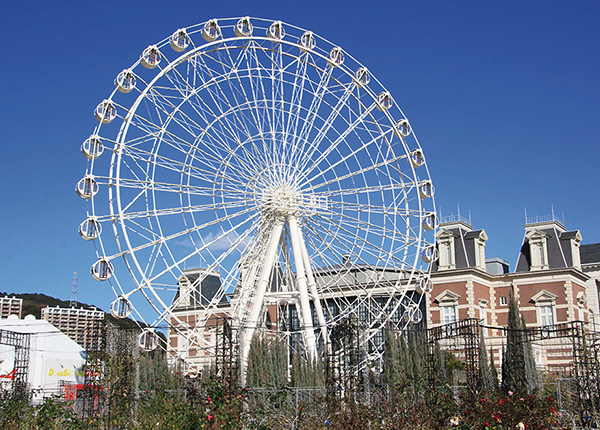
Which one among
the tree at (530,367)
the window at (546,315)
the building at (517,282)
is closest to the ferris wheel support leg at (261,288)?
the tree at (530,367)

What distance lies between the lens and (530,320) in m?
48.8

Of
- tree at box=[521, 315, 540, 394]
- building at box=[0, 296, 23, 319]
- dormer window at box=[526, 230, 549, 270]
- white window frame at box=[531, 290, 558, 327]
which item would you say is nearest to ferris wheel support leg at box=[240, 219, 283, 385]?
tree at box=[521, 315, 540, 394]

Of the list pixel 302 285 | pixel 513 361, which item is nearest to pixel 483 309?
pixel 513 361

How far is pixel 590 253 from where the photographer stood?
187 ft

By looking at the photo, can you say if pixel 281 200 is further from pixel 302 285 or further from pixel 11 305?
pixel 11 305

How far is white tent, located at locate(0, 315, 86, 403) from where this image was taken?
151 ft

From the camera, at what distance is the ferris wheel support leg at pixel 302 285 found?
101ft

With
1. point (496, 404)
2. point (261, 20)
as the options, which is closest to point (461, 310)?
point (261, 20)

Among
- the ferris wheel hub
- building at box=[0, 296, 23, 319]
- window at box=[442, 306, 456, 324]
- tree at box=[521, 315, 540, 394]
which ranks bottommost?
tree at box=[521, 315, 540, 394]

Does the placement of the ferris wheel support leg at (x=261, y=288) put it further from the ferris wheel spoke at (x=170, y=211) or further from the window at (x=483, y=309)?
the window at (x=483, y=309)

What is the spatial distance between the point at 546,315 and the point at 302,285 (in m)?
24.5

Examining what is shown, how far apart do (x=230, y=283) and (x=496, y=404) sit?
1699 centimetres

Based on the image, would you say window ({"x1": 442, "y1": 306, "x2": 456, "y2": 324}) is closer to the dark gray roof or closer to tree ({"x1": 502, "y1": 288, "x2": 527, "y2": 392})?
tree ({"x1": 502, "y1": 288, "x2": 527, "y2": 392})

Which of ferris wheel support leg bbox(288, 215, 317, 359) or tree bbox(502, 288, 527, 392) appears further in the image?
tree bbox(502, 288, 527, 392)
